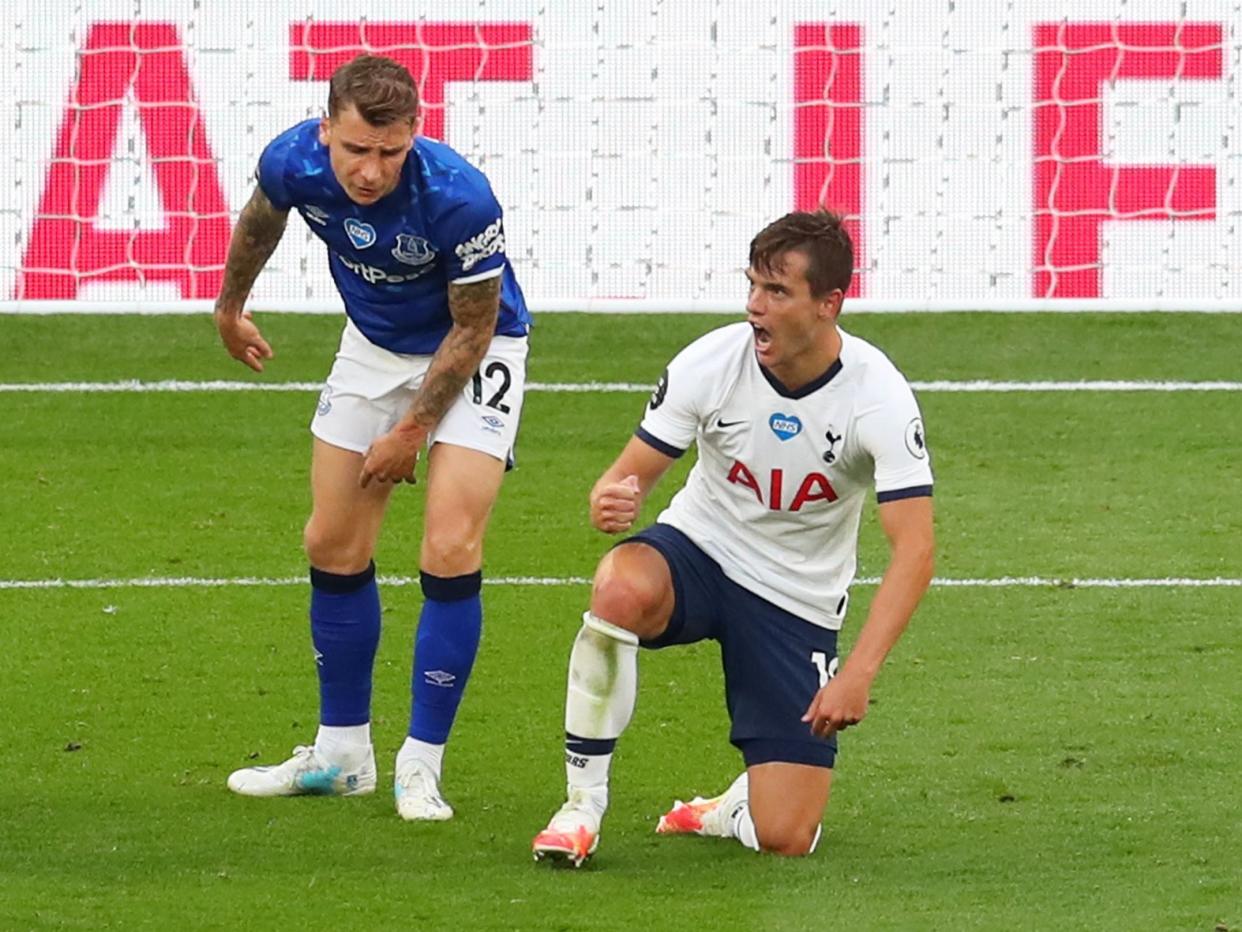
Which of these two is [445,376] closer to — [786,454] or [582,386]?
[786,454]

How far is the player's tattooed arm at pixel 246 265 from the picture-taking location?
5.65 metres

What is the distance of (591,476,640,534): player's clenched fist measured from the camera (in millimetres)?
4703

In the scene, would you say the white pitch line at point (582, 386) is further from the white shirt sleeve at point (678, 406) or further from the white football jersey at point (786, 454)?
the white shirt sleeve at point (678, 406)

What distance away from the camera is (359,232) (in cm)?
542

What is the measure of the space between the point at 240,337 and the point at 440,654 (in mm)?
978

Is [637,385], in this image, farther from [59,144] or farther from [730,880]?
[730,880]

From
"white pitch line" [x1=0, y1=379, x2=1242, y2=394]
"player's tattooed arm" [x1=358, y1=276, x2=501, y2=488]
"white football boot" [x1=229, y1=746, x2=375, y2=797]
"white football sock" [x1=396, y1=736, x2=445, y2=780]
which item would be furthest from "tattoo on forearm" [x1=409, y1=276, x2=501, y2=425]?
"white pitch line" [x1=0, y1=379, x2=1242, y2=394]

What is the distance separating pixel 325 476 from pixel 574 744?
3.43 feet

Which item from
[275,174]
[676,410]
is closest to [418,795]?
[676,410]

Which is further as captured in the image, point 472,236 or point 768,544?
point 472,236

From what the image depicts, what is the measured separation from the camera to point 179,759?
5.95 meters

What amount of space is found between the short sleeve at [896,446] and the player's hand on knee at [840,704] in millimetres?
405

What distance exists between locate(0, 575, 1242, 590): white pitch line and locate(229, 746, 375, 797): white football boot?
214cm

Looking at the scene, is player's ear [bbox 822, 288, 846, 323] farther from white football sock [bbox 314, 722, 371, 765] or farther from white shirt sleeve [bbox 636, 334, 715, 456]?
white football sock [bbox 314, 722, 371, 765]
